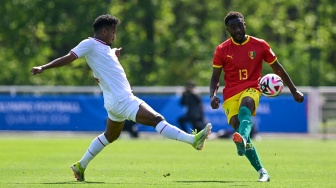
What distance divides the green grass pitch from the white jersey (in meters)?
1.19

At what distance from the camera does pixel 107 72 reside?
41.2ft

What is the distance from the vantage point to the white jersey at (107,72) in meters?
12.5

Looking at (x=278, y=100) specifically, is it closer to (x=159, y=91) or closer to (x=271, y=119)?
(x=271, y=119)

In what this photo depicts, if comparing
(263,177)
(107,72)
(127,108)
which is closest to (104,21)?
(107,72)

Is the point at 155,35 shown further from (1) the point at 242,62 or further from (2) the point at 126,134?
(1) the point at 242,62

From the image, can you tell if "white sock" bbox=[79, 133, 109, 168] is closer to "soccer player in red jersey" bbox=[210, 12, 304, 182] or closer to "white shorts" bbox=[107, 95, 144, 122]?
"white shorts" bbox=[107, 95, 144, 122]

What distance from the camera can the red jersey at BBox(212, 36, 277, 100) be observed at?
12734 mm

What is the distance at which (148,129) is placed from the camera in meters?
32.2

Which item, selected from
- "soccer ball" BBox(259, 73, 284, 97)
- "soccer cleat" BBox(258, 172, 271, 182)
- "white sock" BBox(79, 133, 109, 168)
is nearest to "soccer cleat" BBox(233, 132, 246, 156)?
"soccer cleat" BBox(258, 172, 271, 182)

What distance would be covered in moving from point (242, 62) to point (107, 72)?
1.90m

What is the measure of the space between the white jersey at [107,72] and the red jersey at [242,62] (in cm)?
140

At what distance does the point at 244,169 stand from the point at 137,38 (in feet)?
93.8

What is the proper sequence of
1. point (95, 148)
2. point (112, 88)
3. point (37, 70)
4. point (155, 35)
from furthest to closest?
point (155, 35), point (95, 148), point (112, 88), point (37, 70)

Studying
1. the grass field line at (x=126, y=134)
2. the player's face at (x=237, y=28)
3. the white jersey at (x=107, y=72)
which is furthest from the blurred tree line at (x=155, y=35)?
the player's face at (x=237, y=28)
